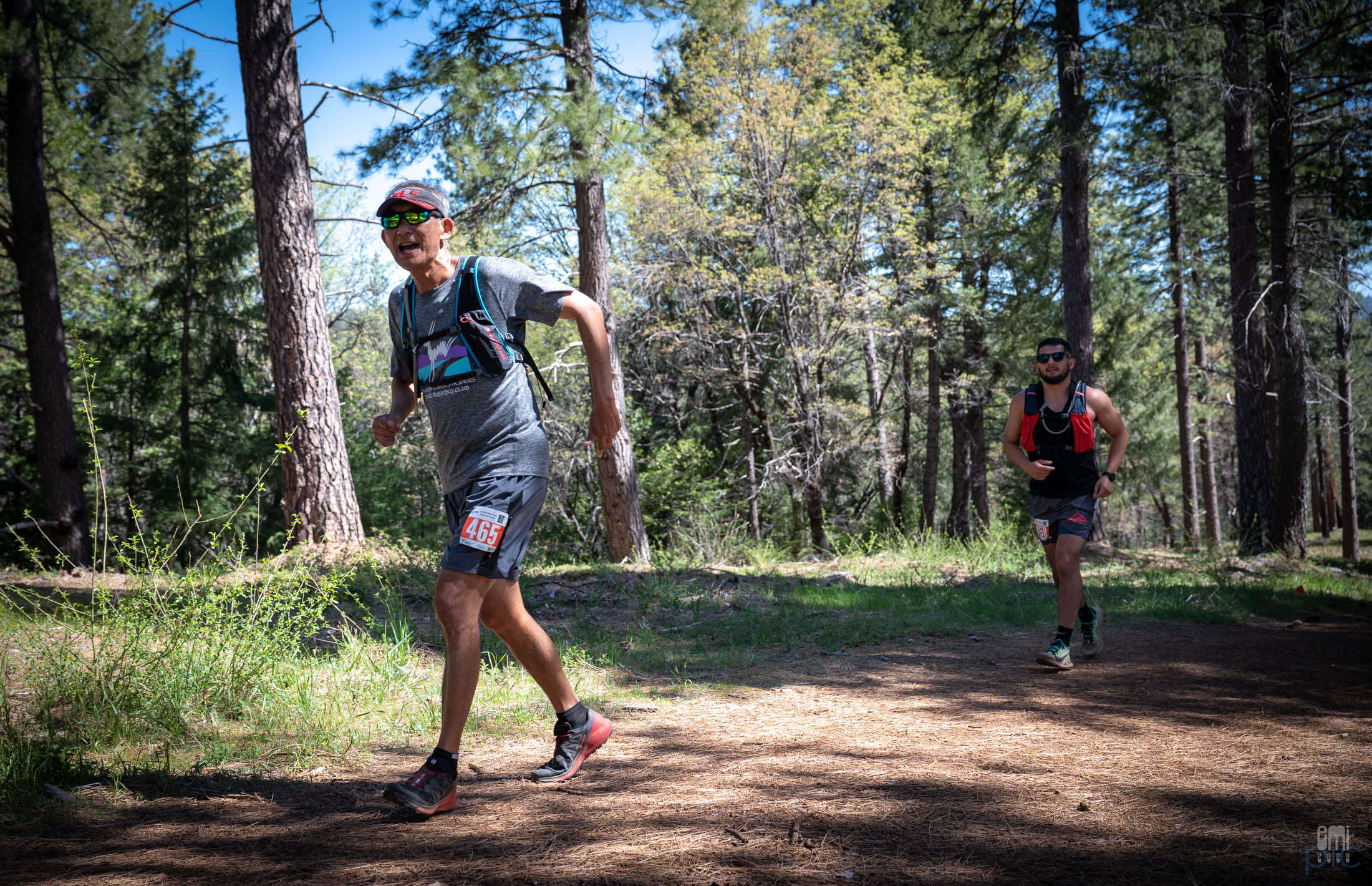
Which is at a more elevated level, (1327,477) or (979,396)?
(979,396)

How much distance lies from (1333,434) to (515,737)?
162 ft

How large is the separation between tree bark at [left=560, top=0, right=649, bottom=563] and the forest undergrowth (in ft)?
4.29

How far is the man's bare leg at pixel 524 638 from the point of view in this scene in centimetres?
298

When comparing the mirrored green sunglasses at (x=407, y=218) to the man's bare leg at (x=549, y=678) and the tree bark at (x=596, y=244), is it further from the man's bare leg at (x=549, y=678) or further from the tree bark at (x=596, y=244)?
the tree bark at (x=596, y=244)

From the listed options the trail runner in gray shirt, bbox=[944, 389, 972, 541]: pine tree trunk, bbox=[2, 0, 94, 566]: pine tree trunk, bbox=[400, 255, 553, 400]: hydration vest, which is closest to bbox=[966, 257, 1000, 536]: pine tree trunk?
bbox=[944, 389, 972, 541]: pine tree trunk

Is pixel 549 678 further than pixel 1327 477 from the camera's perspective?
No

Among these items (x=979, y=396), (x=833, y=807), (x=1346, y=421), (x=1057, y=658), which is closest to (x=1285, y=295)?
(x=979, y=396)

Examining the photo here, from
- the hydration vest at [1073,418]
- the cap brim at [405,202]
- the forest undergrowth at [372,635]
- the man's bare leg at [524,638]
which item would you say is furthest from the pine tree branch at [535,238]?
the man's bare leg at [524,638]

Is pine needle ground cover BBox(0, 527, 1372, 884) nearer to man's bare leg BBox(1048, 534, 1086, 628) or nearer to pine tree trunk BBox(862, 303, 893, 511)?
man's bare leg BBox(1048, 534, 1086, 628)

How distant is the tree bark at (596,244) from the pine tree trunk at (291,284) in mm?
3007

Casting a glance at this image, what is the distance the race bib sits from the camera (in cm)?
282

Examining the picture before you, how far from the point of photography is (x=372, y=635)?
17.6ft

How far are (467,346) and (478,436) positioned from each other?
330 millimetres

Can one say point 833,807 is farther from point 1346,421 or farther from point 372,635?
point 1346,421
